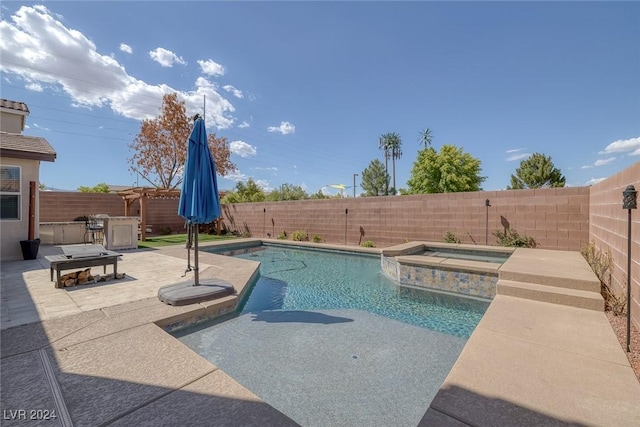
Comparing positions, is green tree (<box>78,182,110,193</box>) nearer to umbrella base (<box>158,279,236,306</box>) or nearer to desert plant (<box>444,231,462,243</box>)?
umbrella base (<box>158,279,236,306</box>)

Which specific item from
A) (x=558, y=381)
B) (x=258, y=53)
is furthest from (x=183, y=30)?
(x=558, y=381)

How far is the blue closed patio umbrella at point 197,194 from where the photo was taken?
4.27 metres

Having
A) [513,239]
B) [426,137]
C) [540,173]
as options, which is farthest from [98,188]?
[540,173]

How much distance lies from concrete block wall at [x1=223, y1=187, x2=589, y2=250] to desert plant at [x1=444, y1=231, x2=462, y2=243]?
0.15m

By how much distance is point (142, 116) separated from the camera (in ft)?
64.4

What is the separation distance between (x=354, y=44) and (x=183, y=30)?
285 inches

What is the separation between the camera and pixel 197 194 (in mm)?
4293

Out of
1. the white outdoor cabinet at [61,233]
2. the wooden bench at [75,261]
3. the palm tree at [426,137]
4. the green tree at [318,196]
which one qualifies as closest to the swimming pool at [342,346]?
the wooden bench at [75,261]

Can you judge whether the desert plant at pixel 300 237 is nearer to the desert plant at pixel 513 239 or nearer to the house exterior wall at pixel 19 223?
the desert plant at pixel 513 239

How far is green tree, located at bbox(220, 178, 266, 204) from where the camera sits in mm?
22562

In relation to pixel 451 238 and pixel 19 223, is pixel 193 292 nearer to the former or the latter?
pixel 19 223

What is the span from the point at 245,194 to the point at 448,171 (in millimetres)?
20894

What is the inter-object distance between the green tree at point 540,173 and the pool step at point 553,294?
3071 centimetres

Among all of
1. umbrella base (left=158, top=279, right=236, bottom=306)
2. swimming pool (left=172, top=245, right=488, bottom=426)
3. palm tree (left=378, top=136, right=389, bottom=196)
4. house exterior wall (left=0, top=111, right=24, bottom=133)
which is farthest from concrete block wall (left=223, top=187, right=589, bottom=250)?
palm tree (left=378, top=136, right=389, bottom=196)
